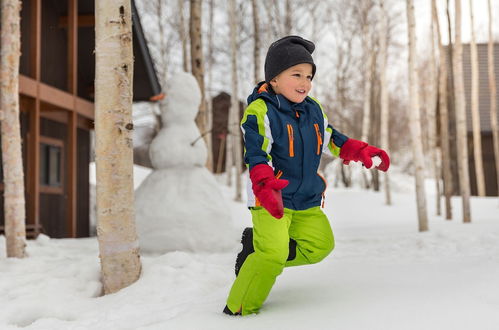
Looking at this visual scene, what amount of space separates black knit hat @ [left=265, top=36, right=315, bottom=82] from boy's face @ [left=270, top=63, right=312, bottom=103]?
0.03m

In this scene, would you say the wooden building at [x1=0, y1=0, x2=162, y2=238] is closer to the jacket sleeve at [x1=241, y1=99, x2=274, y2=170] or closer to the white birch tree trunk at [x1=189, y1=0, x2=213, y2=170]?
the white birch tree trunk at [x1=189, y1=0, x2=213, y2=170]

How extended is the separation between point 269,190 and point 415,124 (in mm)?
6268

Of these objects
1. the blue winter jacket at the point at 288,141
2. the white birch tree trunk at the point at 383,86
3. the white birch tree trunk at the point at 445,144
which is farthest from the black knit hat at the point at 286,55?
the white birch tree trunk at the point at 383,86

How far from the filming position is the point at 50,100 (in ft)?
26.2

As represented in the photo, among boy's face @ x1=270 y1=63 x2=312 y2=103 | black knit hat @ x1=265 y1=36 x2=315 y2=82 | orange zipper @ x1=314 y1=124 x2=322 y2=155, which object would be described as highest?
black knit hat @ x1=265 y1=36 x2=315 y2=82

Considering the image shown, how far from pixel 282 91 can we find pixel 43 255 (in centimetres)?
423

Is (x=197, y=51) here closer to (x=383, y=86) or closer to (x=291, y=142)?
(x=383, y=86)

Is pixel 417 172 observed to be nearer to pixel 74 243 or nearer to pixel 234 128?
pixel 74 243

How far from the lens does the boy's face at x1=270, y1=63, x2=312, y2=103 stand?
8.43 feet

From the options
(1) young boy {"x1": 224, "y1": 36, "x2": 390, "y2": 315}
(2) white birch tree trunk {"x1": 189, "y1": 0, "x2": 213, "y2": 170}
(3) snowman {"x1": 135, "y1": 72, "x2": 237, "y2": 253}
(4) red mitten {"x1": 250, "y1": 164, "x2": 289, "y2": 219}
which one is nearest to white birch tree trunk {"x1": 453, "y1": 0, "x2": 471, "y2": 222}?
(2) white birch tree trunk {"x1": 189, "y1": 0, "x2": 213, "y2": 170}

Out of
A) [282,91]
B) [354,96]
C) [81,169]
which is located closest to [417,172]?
[282,91]

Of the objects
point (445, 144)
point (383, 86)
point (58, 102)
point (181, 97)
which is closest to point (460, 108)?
point (445, 144)

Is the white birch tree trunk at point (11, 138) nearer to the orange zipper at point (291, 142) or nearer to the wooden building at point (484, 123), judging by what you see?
the orange zipper at point (291, 142)

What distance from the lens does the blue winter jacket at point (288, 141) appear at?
242cm
